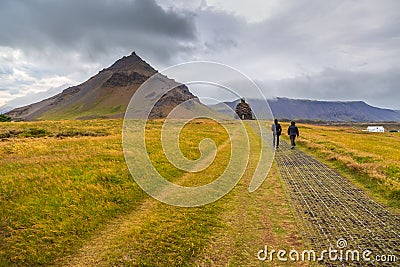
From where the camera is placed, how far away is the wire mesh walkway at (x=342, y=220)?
26.0 ft

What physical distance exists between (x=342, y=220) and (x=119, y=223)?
863 centimetres

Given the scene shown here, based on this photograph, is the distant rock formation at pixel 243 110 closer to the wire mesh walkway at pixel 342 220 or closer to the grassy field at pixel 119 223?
the wire mesh walkway at pixel 342 220

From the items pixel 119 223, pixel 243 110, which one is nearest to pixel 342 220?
pixel 119 223

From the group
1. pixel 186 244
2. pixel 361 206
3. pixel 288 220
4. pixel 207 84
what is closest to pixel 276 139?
pixel 207 84

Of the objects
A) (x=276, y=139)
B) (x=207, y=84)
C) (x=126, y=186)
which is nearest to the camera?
(x=126, y=186)

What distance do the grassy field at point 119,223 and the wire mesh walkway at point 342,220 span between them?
656mm

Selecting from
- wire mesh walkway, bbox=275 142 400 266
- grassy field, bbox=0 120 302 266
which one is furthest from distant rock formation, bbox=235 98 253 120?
grassy field, bbox=0 120 302 266

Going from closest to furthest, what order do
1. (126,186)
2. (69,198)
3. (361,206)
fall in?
(361,206)
(69,198)
(126,186)

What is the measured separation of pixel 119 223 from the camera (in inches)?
445

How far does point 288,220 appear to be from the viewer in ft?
33.7

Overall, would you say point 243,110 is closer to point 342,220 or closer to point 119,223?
point 342,220

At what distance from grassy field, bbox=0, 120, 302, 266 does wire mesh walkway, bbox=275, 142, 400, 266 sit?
0.66 m

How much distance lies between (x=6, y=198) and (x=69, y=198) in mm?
2602

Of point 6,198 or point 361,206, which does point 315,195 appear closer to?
point 361,206
